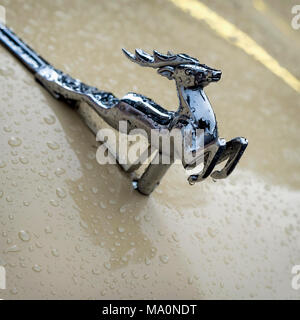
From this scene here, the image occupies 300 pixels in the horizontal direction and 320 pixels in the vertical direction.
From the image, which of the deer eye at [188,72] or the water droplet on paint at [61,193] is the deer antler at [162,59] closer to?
the deer eye at [188,72]

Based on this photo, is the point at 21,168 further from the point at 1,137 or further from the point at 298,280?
the point at 298,280

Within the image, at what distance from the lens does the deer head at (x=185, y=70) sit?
23.4 inches

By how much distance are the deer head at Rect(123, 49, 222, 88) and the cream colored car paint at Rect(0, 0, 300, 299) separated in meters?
0.21

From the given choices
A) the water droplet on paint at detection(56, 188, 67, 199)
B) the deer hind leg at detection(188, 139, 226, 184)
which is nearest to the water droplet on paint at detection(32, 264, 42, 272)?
the water droplet on paint at detection(56, 188, 67, 199)

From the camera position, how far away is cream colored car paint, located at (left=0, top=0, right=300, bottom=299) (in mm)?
646

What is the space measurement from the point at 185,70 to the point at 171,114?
2.8 inches

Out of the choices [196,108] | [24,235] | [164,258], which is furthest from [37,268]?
[196,108]

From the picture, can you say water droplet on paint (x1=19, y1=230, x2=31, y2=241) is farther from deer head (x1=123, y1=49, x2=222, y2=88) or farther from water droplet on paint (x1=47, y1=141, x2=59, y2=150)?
deer head (x1=123, y1=49, x2=222, y2=88)

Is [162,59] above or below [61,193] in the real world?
above

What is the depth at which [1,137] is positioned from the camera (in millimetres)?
703

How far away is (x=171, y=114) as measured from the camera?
643 millimetres

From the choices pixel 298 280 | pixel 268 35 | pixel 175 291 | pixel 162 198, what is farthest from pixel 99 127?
pixel 268 35

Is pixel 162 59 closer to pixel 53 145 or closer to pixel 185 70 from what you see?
pixel 185 70

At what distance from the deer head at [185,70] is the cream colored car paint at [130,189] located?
0.67ft
